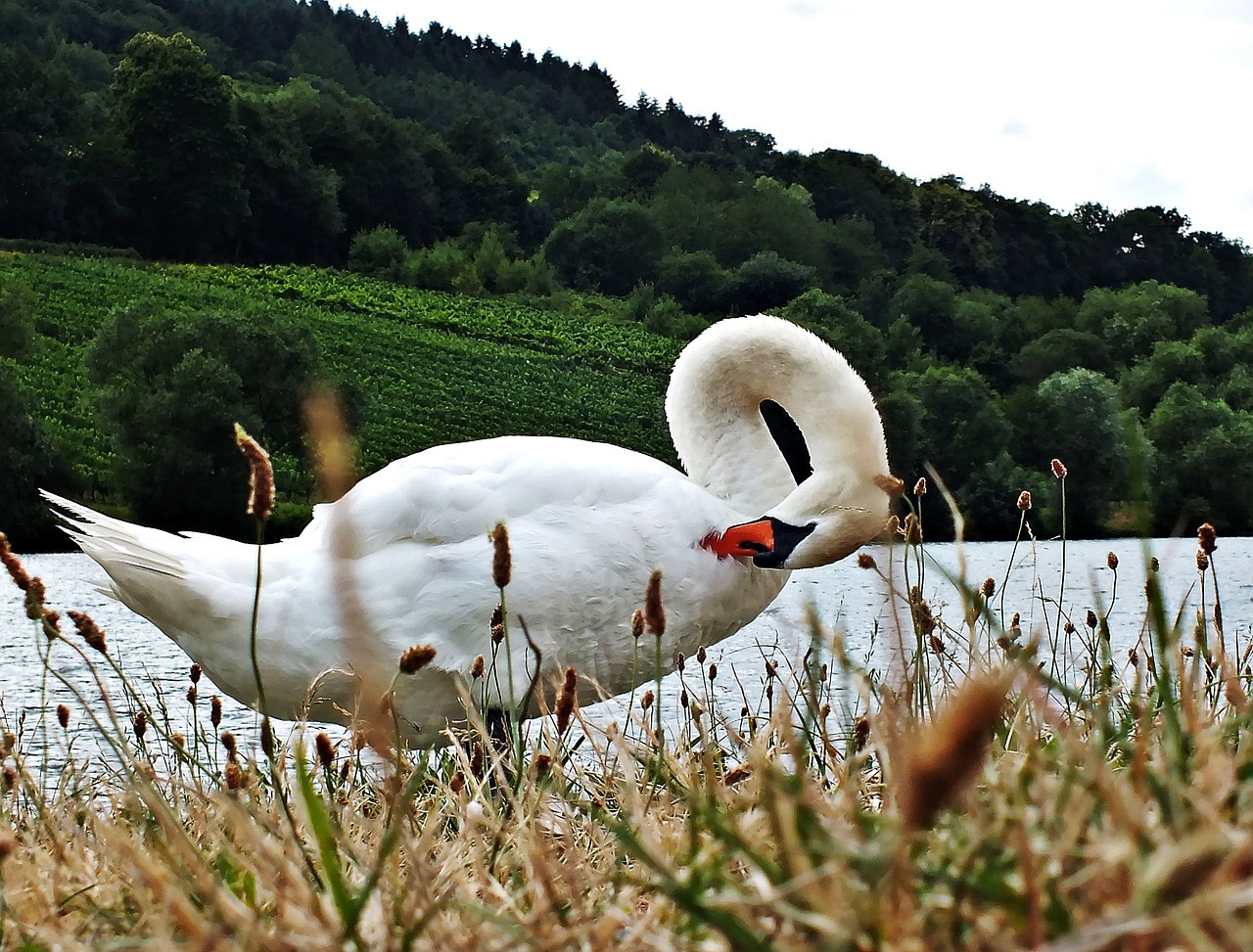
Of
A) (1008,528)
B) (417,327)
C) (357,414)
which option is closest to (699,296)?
(417,327)

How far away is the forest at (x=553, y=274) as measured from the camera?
159 feet

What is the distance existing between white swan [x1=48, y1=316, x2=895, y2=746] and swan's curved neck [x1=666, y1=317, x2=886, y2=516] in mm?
25

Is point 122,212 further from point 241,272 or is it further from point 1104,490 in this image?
point 1104,490

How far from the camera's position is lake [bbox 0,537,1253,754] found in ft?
20.0

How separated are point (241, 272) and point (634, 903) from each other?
252ft

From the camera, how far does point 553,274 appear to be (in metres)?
88.1

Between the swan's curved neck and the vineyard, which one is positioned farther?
the vineyard

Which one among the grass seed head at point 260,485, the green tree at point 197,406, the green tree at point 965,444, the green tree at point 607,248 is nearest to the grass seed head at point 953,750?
the grass seed head at point 260,485

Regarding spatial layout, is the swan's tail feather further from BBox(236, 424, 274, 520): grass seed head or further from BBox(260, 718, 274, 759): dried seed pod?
BBox(236, 424, 274, 520): grass seed head

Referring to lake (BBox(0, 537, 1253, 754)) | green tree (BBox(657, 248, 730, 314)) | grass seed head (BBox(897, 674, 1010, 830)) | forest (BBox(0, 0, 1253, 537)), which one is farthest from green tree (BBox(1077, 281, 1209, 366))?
grass seed head (BBox(897, 674, 1010, 830))

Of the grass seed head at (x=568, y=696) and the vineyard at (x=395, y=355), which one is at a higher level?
the grass seed head at (x=568, y=696)

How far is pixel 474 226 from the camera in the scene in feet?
311

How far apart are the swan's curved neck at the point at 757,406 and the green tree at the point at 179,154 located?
3093 inches

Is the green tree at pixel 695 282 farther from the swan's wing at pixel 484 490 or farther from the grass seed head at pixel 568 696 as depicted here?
the grass seed head at pixel 568 696
